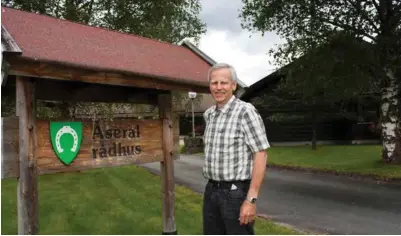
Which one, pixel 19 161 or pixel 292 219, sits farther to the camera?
pixel 292 219

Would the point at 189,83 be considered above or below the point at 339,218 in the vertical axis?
above

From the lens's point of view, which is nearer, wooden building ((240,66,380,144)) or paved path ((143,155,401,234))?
paved path ((143,155,401,234))

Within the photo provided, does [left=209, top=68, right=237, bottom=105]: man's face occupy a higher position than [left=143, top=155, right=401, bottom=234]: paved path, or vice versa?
[left=209, top=68, right=237, bottom=105]: man's face

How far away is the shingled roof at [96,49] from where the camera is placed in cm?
462

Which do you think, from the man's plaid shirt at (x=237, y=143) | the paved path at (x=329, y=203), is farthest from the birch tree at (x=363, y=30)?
A: the man's plaid shirt at (x=237, y=143)

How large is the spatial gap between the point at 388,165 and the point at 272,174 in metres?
4.00

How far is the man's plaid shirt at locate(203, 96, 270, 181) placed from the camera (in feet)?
12.4

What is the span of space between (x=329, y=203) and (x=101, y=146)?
270 inches

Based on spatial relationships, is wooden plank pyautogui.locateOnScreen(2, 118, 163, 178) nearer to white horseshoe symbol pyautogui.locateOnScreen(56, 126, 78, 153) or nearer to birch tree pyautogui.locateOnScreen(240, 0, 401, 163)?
white horseshoe symbol pyautogui.locateOnScreen(56, 126, 78, 153)

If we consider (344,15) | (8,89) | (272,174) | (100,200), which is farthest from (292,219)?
(344,15)

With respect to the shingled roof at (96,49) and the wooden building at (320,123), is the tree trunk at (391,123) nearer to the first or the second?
the wooden building at (320,123)

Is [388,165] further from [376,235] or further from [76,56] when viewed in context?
[76,56]

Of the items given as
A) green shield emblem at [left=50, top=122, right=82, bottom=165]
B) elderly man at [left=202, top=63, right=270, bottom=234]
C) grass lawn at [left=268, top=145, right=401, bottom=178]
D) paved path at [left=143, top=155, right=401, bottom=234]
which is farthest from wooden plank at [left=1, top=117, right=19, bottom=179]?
grass lawn at [left=268, top=145, right=401, bottom=178]

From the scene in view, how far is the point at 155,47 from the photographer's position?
21.8ft
